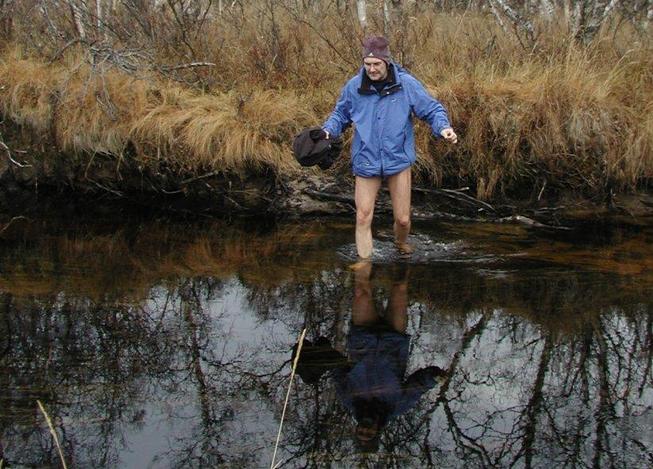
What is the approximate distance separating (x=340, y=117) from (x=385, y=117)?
430 mm

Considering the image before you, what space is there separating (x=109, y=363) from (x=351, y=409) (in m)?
1.75

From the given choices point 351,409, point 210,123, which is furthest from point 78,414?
point 210,123

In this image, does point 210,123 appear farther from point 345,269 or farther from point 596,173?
point 596,173

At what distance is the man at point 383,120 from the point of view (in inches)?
260

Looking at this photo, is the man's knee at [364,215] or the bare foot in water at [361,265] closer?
the man's knee at [364,215]

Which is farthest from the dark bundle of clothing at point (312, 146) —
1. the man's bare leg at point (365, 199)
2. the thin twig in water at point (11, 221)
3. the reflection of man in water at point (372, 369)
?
the thin twig in water at point (11, 221)

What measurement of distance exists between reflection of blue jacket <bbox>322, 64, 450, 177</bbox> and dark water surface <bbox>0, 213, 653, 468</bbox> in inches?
42.8

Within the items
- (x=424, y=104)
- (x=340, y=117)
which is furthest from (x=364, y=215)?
(x=424, y=104)

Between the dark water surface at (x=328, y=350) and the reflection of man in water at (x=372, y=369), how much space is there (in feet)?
0.06

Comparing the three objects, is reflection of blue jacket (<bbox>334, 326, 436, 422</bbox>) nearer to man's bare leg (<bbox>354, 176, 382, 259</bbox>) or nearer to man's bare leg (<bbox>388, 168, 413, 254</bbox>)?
man's bare leg (<bbox>354, 176, 382, 259</bbox>)

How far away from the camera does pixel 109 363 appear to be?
541 centimetres

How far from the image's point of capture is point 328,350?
18.6ft

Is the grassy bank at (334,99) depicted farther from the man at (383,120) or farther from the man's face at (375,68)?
the man's face at (375,68)

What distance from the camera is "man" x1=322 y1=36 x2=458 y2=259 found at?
6.60 metres
